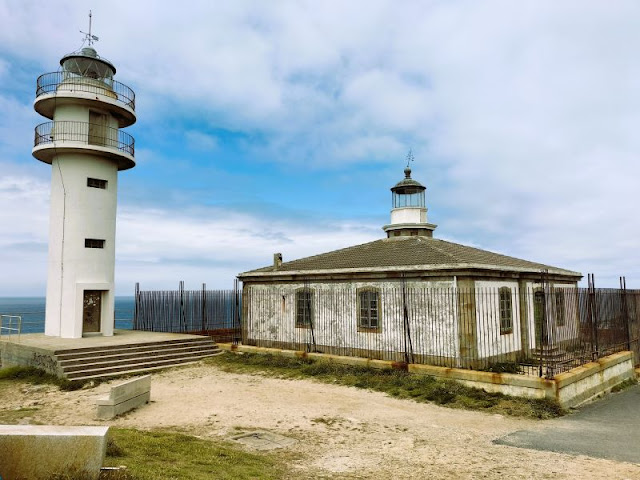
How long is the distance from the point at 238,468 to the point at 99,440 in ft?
8.05

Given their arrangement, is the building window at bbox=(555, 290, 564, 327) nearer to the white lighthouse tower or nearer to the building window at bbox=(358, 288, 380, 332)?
the building window at bbox=(358, 288, 380, 332)

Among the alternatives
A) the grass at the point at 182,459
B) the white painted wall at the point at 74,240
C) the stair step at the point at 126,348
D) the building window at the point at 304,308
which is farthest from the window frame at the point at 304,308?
the grass at the point at 182,459

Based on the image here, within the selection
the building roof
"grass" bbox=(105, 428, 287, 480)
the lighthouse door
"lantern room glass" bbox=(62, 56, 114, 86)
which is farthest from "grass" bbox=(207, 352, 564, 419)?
"lantern room glass" bbox=(62, 56, 114, 86)

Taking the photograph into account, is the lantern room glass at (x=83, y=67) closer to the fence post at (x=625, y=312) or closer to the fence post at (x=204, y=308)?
the fence post at (x=204, y=308)

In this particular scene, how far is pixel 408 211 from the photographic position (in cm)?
2233

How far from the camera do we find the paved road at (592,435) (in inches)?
330

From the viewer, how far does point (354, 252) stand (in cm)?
2005

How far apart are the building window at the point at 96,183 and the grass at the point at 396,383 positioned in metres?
9.39

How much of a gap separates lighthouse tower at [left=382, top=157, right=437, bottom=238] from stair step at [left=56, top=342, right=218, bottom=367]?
32.9ft

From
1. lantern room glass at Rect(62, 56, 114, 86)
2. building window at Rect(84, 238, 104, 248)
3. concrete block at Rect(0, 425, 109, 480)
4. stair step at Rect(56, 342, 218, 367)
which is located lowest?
stair step at Rect(56, 342, 218, 367)

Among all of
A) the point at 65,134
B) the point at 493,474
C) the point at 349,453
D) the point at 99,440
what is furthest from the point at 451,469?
the point at 65,134

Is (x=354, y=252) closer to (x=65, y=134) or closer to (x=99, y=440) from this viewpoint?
(x=65, y=134)

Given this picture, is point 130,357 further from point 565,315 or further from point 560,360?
point 565,315

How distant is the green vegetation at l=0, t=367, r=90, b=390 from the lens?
→ 1394cm
